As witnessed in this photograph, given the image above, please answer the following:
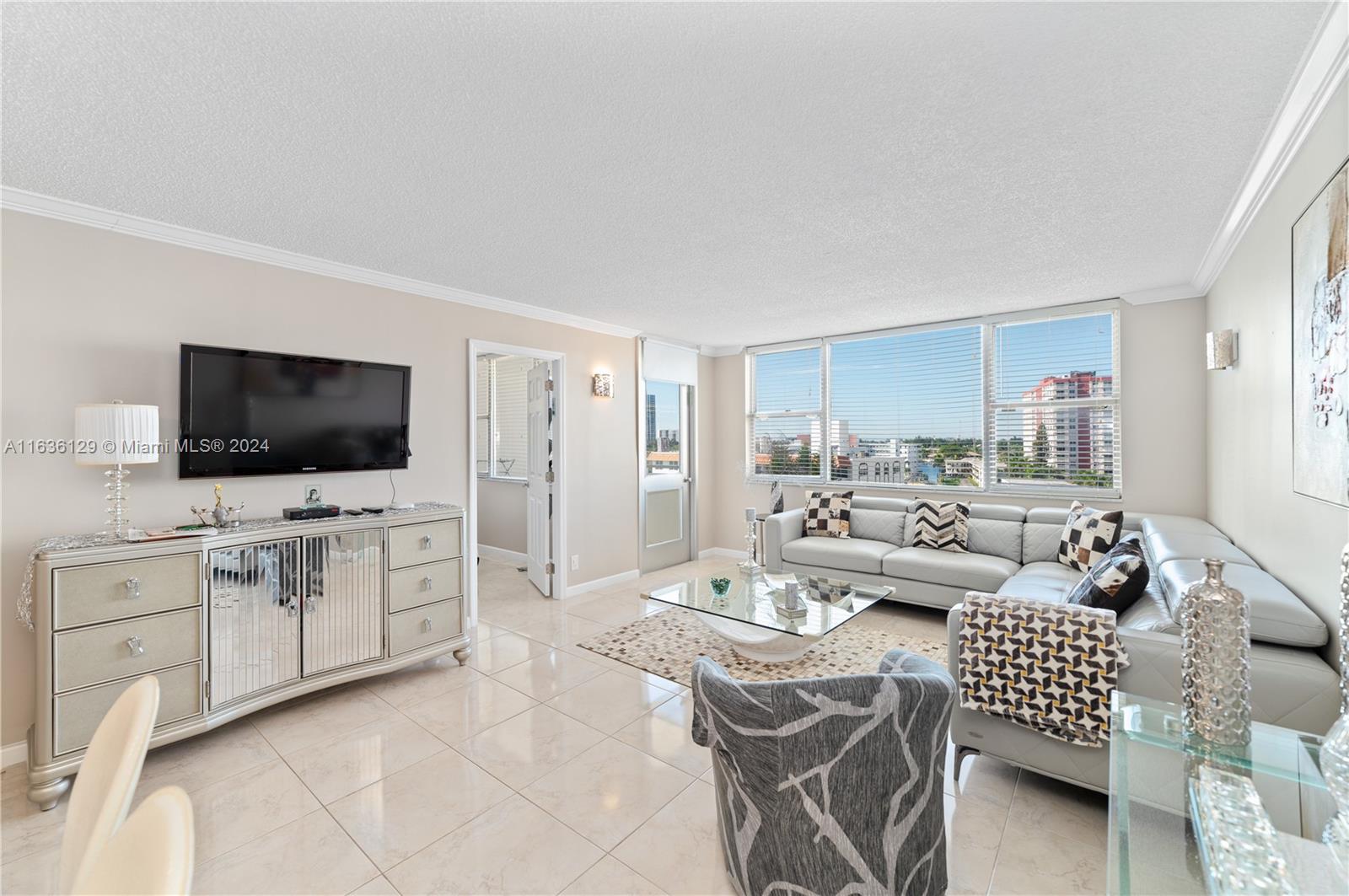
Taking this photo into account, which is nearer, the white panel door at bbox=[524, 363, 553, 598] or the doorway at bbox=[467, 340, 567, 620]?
the doorway at bbox=[467, 340, 567, 620]

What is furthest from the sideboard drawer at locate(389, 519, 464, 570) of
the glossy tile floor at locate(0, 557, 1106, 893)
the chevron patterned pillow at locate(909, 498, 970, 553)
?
the chevron patterned pillow at locate(909, 498, 970, 553)

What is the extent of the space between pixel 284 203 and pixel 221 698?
230cm

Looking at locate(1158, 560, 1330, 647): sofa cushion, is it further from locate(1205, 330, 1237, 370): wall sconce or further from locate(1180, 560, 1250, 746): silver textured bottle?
locate(1205, 330, 1237, 370): wall sconce

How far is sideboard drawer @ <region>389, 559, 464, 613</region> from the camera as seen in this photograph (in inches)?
123

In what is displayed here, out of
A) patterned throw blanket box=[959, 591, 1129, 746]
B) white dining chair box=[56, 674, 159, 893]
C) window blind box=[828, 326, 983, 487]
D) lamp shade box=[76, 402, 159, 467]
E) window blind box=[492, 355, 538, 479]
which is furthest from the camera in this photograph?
window blind box=[492, 355, 538, 479]

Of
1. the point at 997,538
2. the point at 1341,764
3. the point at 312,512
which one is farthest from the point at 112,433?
the point at 997,538

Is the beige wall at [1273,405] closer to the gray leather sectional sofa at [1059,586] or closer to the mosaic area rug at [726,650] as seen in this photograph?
the gray leather sectional sofa at [1059,586]

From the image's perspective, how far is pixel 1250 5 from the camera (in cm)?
138

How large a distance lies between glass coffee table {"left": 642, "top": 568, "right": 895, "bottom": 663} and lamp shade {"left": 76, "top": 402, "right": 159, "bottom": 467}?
253cm

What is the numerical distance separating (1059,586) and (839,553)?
1.54 m

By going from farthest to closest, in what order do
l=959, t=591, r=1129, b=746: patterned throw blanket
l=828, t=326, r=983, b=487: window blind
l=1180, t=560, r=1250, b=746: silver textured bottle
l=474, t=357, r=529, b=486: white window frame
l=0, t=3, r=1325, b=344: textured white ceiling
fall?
l=474, t=357, r=529, b=486: white window frame, l=828, t=326, r=983, b=487: window blind, l=959, t=591, r=1129, b=746: patterned throw blanket, l=0, t=3, r=1325, b=344: textured white ceiling, l=1180, t=560, r=1250, b=746: silver textured bottle

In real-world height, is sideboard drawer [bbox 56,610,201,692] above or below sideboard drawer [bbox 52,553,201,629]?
below

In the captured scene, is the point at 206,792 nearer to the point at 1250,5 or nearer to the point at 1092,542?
the point at 1250,5

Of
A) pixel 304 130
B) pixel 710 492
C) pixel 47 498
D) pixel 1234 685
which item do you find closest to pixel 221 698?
pixel 47 498
